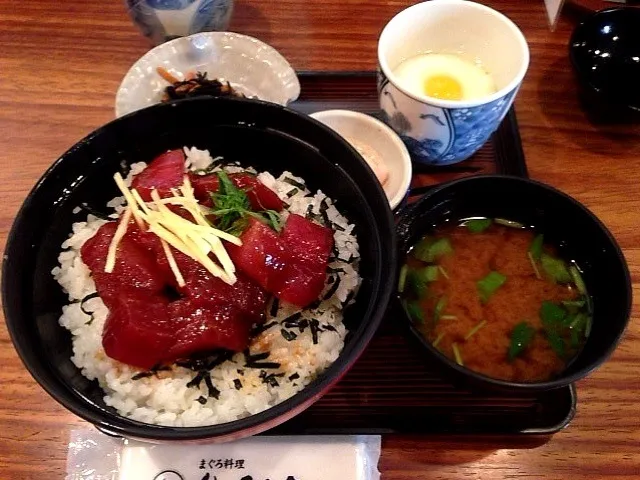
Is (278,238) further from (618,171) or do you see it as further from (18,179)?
(618,171)

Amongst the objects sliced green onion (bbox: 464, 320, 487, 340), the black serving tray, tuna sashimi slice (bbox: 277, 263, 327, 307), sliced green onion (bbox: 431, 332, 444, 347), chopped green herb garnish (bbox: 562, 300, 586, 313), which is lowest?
the black serving tray

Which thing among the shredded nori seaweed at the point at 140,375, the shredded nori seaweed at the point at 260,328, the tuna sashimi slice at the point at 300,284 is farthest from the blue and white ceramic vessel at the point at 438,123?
the shredded nori seaweed at the point at 140,375

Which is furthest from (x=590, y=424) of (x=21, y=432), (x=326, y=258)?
(x=21, y=432)

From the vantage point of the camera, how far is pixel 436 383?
144 centimetres

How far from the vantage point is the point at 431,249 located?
61.6 inches

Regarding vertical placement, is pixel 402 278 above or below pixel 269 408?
below

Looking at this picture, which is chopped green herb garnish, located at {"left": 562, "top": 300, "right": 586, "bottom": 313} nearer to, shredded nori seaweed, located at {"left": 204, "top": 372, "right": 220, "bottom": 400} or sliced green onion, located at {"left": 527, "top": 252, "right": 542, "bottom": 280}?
sliced green onion, located at {"left": 527, "top": 252, "right": 542, "bottom": 280}

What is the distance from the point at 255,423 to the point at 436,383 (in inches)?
21.7

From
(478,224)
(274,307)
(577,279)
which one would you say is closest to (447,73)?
(478,224)

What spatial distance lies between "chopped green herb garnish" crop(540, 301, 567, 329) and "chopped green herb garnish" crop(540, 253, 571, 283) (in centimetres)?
8

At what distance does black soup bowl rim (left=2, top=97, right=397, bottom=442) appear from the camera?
108 cm

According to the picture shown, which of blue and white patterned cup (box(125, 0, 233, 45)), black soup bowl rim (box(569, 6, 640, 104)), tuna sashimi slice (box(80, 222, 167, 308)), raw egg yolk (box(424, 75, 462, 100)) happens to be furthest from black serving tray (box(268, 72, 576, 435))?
blue and white patterned cup (box(125, 0, 233, 45))

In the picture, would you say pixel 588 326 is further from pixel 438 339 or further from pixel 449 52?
pixel 449 52

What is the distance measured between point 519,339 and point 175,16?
5.07 feet
